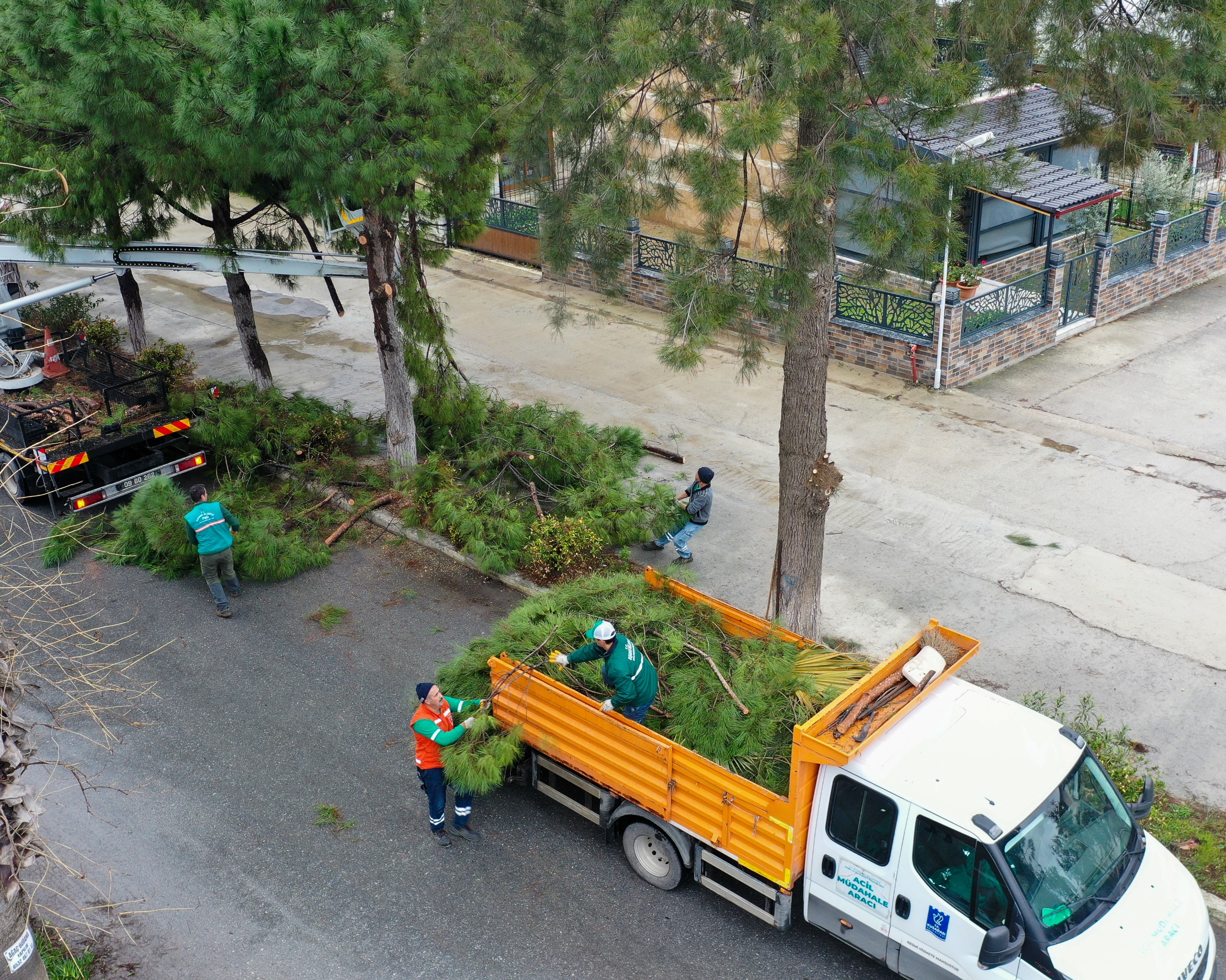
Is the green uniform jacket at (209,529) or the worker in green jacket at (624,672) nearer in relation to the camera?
the worker in green jacket at (624,672)

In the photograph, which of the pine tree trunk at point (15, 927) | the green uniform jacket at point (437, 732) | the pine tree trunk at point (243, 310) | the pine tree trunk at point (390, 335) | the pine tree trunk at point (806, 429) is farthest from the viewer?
the pine tree trunk at point (243, 310)

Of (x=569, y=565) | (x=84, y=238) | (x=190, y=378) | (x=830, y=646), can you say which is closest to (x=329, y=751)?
(x=569, y=565)

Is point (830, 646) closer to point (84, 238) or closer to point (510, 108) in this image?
point (510, 108)

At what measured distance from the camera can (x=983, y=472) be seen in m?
13.9

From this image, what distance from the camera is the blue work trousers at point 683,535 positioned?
1196cm

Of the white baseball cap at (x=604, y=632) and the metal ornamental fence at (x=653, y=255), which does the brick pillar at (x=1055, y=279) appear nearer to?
the metal ornamental fence at (x=653, y=255)

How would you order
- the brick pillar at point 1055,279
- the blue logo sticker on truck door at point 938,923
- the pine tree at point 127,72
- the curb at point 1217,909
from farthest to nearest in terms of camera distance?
the brick pillar at point 1055,279
the pine tree at point 127,72
the curb at point 1217,909
the blue logo sticker on truck door at point 938,923

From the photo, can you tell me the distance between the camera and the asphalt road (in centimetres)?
751

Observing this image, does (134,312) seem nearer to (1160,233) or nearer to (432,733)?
(432,733)

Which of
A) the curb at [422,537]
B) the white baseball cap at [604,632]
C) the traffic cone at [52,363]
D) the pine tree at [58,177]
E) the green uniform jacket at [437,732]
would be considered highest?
the pine tree at [58,177]

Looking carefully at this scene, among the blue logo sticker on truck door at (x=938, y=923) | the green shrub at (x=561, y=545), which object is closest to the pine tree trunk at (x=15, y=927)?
the blue logo sticker on truck door at (x=938, y=923)

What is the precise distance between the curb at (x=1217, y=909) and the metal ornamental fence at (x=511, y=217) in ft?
52.7

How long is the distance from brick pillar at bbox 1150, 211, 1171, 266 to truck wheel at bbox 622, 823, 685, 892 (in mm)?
14701

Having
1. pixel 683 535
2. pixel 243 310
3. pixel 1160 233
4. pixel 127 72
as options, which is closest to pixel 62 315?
pixel 243 310
